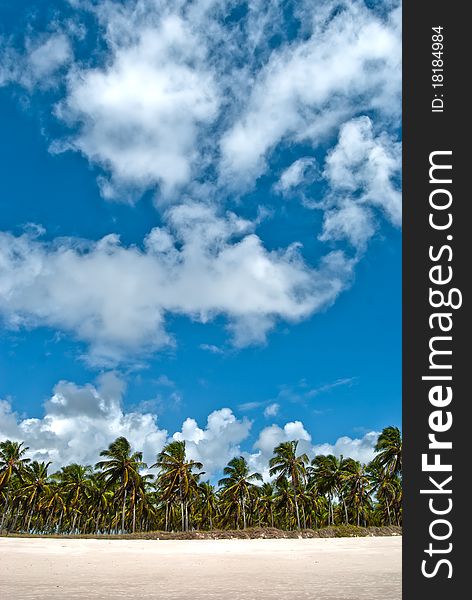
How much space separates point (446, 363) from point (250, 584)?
9827 millimetres

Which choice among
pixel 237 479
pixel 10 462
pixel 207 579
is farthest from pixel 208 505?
→ pixel 207 579

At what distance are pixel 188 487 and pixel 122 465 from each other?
29.0ft

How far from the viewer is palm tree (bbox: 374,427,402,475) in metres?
54.9

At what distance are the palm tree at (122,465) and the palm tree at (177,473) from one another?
2981 millimetres

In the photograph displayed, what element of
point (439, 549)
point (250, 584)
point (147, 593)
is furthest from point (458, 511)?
point (250, 584)

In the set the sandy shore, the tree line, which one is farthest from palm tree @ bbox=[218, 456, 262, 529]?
the sandy shore

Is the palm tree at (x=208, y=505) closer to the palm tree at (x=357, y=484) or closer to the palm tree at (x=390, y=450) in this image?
the palm tree at (x=357, y=484)

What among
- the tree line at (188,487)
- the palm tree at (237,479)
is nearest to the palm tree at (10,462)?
the tree line at (188,487)

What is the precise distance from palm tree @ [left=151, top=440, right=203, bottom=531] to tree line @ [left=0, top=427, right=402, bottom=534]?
120mm

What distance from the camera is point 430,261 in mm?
6301

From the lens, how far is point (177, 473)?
58.3 meters

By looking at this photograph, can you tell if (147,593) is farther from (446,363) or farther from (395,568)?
(395,568)

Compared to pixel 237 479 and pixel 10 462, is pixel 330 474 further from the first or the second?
pixel 10 462

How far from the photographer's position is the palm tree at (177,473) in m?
58.3
